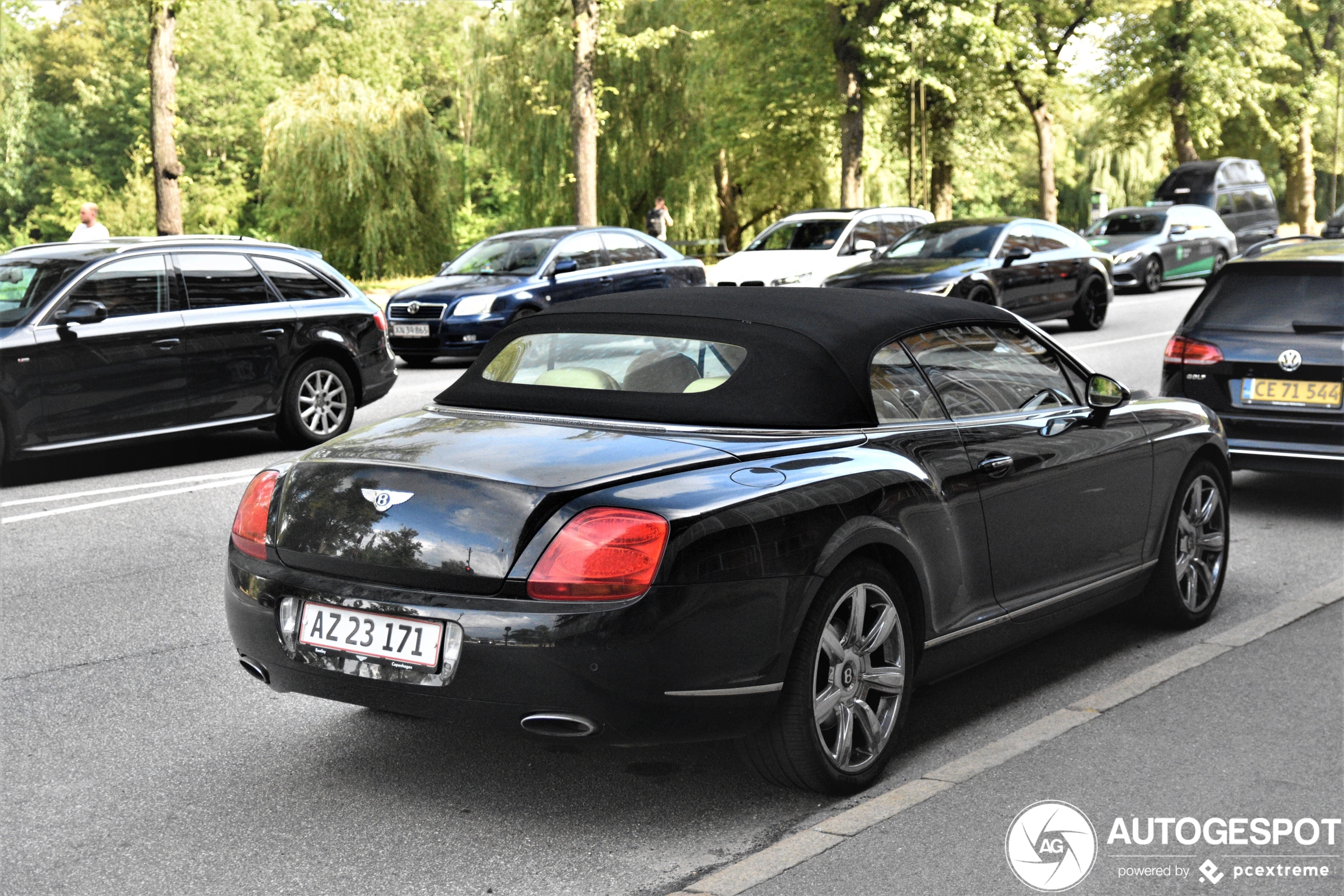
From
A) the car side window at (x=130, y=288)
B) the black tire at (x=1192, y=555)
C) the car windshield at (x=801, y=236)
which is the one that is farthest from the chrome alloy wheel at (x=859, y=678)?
the car windshield at (x=801, y=236)

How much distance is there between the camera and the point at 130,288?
414 inches

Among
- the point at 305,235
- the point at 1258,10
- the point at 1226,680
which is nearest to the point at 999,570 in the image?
the point at 1226,680

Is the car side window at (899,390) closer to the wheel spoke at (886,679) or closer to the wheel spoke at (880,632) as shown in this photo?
the wheel spoke at (880,632)

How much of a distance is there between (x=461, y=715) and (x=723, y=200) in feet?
135

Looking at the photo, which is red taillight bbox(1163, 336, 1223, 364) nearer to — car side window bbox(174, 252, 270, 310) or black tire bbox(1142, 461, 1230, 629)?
black tire bbox(1142, 461, 1230, 629)

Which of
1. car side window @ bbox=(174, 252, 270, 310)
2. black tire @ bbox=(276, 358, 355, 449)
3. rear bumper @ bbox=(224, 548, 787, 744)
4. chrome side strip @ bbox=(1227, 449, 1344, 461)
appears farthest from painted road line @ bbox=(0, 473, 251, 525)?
chrome side strip @ bbox=(1227, 449, 1344, 461)

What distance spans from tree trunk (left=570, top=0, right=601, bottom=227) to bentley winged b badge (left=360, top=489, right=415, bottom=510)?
77.9ft

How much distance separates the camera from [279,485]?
4359 mm

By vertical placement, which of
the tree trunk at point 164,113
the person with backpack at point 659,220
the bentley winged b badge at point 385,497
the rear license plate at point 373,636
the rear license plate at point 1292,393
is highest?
the tree trunk at point 164,113

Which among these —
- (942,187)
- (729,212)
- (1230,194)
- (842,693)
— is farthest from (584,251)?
(942,187)

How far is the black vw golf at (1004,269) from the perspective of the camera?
18016mm

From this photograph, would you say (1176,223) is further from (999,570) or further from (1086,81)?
(999,570)

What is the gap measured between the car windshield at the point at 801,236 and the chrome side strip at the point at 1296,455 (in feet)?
45.6

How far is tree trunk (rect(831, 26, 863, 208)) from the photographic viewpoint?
3269 cm
